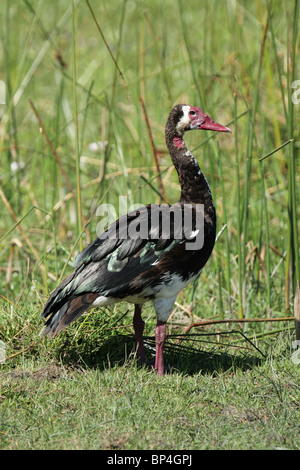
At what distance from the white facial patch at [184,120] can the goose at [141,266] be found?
533mm

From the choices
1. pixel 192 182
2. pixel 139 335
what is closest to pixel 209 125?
pixel 192 182

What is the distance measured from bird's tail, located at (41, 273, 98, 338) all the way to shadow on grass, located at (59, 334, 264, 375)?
284 millimetres

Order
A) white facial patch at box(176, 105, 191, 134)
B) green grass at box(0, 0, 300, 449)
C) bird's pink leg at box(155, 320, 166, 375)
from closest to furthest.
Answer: green grass at box(0, 0, 300, 449) → bird's pink leg at box(155, 320, 166, 375) → white facial patch at box(176, 105, 191, 134)

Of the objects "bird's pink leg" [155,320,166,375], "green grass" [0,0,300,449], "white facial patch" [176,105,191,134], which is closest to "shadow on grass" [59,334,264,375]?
"green grass" [0,0,300,449]

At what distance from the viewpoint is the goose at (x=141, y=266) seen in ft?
12.4

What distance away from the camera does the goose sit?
379 cm

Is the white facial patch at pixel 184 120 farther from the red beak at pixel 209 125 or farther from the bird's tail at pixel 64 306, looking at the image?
the bird's tail at pixel 64 306

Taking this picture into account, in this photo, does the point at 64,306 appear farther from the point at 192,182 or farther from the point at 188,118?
the point at 188,118

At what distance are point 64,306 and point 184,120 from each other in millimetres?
1430

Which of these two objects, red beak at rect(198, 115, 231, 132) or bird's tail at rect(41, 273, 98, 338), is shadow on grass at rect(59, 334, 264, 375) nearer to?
bird's tail at rect(41, 273, 98, 338)

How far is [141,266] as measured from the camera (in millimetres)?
3852
